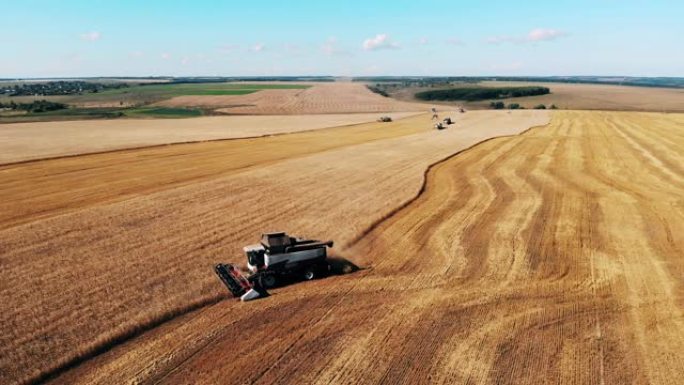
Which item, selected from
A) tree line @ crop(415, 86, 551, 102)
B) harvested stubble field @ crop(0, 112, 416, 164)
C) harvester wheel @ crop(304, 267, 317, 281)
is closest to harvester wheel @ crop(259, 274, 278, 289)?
harvester wheel @ crop(304, 267, 317, 281)

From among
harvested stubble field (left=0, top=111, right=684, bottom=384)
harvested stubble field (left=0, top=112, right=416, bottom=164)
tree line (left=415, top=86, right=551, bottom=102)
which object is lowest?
harvested stubble field (left=0, top=111, right=684, bottom=384)

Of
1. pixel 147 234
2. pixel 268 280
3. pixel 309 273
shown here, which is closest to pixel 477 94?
pixel 147 234

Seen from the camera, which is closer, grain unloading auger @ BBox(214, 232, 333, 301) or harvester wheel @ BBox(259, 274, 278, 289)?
grain unloading auger @ BBox(214, 232, 333, 301)

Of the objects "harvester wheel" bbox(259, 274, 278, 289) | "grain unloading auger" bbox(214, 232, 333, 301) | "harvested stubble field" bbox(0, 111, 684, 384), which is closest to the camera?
"harvested stubble field" bbox(0, 111, 684, 384)

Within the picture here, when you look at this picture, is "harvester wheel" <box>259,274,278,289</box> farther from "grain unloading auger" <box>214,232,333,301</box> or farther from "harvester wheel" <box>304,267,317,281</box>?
"harvester wheel" <box>304,267,317,281</box>

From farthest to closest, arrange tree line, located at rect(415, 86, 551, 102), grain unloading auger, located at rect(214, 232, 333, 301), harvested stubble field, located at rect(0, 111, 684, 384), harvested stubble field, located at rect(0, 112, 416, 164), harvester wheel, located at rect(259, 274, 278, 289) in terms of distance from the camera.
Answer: tree line, located at rect(415, 86, 551, 102) → harvested stubble field, located at rect(0, 112, 416, 164) → harvester wheel, located at rect(259, 274, 278, 289) → grain unloading auger, located at rect(214, 232, 333, 301) → harvested stubble field, located at rect(0, 111, 684, 384)

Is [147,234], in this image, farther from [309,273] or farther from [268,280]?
[309,273]

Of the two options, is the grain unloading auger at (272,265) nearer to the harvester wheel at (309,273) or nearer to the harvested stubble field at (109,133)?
the harvester wheel at (309,273)

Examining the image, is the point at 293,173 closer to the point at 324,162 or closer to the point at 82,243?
the point at 324,162

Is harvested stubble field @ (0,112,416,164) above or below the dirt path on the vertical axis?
above

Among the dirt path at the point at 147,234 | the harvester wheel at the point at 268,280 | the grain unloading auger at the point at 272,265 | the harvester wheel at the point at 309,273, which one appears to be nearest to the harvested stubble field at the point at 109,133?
the dirt path at the point at 147,234
